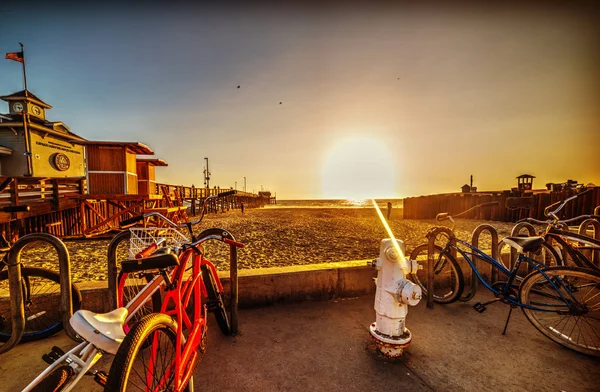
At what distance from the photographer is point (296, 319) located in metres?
3.22

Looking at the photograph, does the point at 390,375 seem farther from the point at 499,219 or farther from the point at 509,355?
the point at 499,219

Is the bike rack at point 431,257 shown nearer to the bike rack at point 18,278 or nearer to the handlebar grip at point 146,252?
the handlebar grip at point 146,252

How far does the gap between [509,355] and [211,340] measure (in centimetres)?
306

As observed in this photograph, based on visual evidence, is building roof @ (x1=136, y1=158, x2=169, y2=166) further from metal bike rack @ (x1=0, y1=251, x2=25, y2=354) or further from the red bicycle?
the red bicycle

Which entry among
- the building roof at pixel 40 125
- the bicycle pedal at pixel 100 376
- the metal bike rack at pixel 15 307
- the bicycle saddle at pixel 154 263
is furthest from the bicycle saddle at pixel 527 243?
the building roof at pixel 40 125

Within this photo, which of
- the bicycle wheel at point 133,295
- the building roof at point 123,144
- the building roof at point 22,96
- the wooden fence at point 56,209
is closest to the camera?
the bicycle wheel at point 133,295

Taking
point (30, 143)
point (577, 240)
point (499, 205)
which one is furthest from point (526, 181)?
point (30, 143)

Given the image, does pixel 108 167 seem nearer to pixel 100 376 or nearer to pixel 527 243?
pixel 100 376

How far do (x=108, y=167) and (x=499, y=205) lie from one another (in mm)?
22034

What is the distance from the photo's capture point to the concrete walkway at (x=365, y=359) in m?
2.15

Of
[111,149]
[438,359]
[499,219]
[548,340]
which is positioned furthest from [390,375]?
[499,219]

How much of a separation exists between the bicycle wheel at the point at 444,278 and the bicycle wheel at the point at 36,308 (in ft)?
14.2

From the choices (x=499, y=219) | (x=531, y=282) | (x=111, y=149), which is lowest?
(x=499, y=219)

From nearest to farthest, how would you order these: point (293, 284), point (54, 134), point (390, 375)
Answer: point (390, 375), point (293, 284), point (54, 134)
